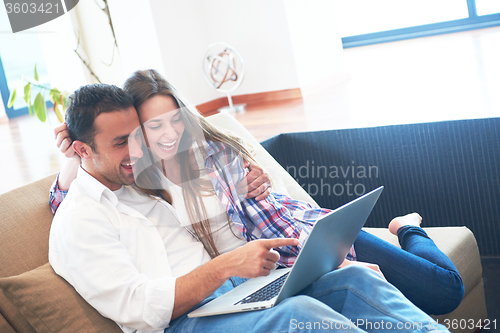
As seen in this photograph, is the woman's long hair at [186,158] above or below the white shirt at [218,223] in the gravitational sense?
above

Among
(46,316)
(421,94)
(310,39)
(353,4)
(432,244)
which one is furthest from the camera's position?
(353,4)

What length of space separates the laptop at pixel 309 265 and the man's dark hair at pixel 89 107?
0.56 meters

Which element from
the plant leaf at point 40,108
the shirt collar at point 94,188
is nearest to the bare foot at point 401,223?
the shirt collar at point 94,188

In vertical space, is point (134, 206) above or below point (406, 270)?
above

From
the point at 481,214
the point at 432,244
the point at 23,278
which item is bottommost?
the point at 481,214

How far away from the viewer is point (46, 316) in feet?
3.78

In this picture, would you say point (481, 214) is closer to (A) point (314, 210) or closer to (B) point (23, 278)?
(A) point (314, 210)

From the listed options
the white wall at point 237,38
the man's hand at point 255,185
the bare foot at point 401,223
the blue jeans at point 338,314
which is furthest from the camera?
the white wall at point 237,38

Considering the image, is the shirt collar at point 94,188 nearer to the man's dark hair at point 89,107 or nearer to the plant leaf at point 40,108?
the man's dark hair at point 89,107

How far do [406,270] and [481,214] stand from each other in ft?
2.63

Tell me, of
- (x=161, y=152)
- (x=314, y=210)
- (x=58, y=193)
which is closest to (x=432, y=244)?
(x=314, y=210)

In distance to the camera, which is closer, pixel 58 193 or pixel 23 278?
pixel 23 278

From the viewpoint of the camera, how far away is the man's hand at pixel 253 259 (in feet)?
3.67

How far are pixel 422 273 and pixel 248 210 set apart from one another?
1.79 feet
